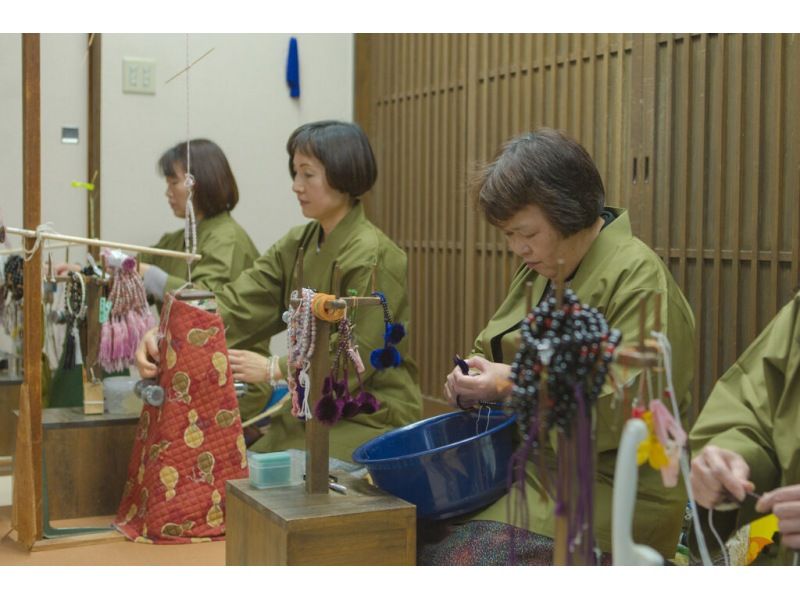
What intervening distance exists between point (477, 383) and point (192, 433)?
3.43 feet

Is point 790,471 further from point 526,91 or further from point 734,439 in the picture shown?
point 526,91

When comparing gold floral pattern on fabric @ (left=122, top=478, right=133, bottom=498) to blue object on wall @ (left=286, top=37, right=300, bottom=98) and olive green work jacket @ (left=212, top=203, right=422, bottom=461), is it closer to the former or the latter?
olive green work jacket @ (left=212, top=203, right=422, bottom=461)

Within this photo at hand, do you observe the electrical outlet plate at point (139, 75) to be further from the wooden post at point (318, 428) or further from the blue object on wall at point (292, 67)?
the wooden post at point (318, 428)

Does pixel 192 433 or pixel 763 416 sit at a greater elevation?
pixel 763 416

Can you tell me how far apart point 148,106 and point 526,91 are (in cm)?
155

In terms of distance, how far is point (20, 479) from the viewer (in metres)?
2.64

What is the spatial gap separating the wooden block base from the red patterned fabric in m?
0.75

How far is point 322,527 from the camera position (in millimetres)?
1761

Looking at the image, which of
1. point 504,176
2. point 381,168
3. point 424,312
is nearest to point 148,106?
point 381,168

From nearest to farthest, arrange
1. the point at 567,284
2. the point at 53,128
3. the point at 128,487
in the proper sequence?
the point at 567,284
the point at 128,487
the point at 53,128

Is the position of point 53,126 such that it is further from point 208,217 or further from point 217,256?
point 217,256

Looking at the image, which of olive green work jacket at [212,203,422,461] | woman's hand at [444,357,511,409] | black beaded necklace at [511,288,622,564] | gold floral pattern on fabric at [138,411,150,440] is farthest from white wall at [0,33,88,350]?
black beaded necklace at [511,288,622,564]

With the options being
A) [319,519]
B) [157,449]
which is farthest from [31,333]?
[319,519]

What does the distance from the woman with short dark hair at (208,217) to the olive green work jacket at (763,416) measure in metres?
2.02
